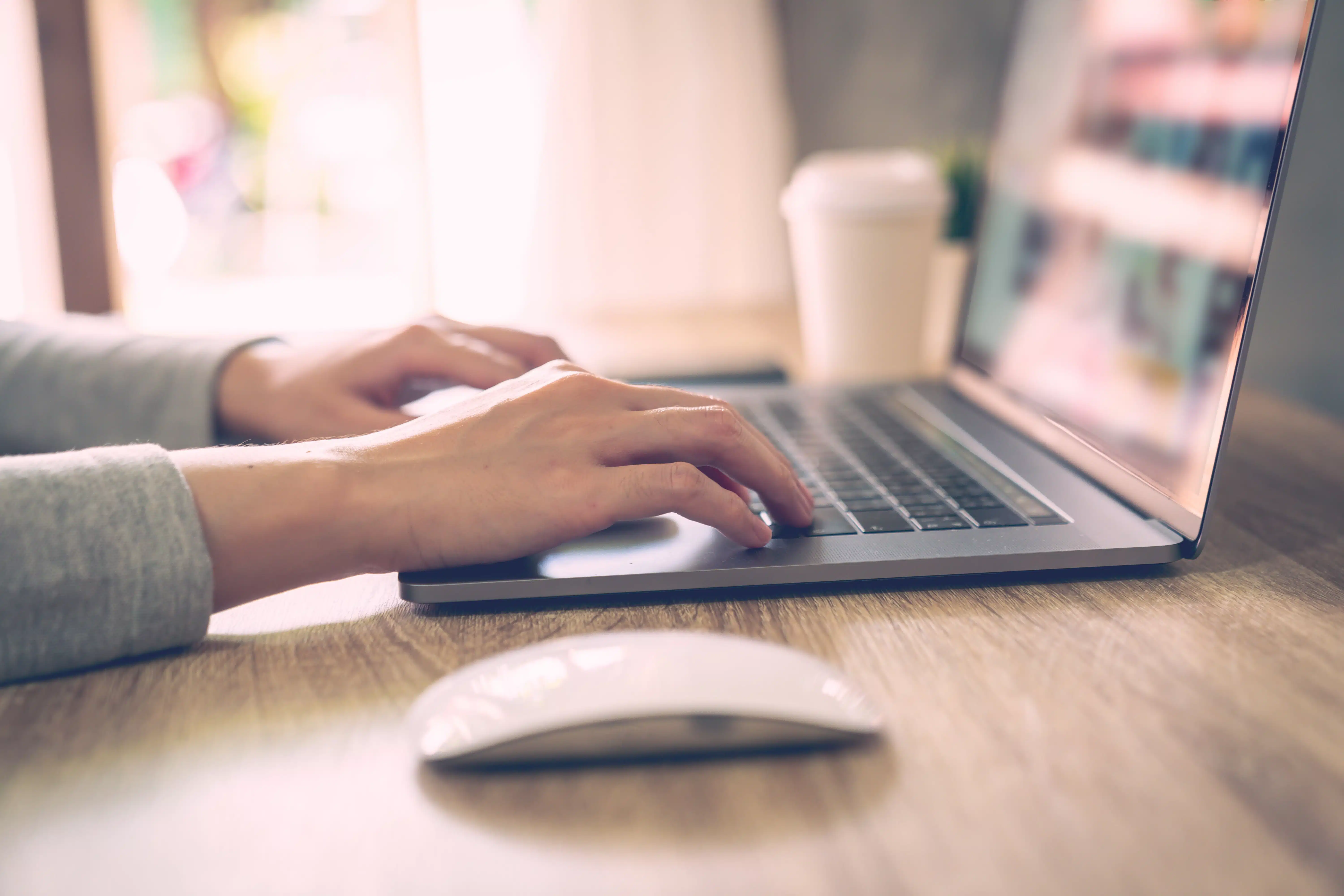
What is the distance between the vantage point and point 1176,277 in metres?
0.53

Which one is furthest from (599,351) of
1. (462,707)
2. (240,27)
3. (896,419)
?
(240,27)

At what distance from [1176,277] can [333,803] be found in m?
0.49

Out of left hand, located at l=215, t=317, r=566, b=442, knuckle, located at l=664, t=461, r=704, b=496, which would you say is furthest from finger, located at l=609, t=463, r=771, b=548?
left hand, located at l=215, t=317, r=566, b=442

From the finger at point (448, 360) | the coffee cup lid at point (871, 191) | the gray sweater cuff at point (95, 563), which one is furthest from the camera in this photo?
the coffee cup lid at point (871, 191)

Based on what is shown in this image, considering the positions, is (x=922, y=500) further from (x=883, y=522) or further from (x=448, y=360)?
(x=448, y=360)

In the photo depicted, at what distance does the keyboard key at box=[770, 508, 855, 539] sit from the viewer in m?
0.48

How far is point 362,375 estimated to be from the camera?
2.15 ft

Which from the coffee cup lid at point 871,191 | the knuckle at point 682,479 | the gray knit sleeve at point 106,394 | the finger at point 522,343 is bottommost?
the gray knit sleeve at point 106,394

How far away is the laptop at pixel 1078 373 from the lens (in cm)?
44

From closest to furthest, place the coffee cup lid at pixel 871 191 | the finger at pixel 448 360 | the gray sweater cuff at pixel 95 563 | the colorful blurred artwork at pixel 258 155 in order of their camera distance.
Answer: the gray sweater cuff at pixel 95 563
the finger at pixel 448 360
the coffee cup lid at pixel 871 191
the colorful blurred artwork at pixel 258 155

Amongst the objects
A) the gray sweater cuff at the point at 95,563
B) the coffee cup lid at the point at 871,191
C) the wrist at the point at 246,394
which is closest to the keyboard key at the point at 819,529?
the gray sweater cuff at the point at 95,563

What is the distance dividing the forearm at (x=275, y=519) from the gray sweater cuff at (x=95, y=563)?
0.05 feet

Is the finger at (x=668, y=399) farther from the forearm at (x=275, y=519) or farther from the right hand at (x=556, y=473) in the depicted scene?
the forearm at (x=275, y=519)

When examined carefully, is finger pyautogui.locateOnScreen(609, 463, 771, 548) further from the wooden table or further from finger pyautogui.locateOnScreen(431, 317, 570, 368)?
finger pyautogui.locateOnScreen(431, 317, 570, 368)
